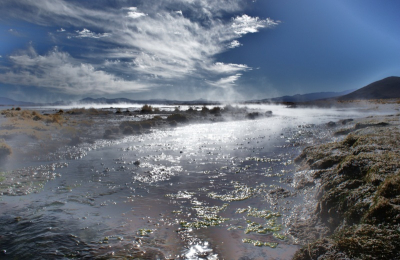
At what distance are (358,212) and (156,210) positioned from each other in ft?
15.6

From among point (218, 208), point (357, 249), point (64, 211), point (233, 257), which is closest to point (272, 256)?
point (233, 257)

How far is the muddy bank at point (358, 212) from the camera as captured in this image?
137 inches

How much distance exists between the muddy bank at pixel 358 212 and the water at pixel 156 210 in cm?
69

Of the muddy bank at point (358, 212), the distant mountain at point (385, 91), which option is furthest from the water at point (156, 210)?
the distant mountain at point (385, 91)

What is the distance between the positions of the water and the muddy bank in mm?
690

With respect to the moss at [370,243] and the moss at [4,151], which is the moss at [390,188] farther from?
the moss at [4,151]

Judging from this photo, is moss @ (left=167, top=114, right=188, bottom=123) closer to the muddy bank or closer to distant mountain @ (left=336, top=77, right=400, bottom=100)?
the muddy bank

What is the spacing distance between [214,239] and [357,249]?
265 centimetres

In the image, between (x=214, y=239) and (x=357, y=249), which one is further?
(x=214, y=239)

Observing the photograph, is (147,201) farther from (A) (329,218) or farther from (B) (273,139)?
(B) (273,139)

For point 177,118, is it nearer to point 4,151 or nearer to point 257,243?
point 4,151

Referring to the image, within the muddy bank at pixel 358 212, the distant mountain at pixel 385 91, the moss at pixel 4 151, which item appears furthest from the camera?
the distant mountain at pixel 385 91

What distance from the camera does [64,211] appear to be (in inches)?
245

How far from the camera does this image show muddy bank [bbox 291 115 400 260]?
3479 millimetres
